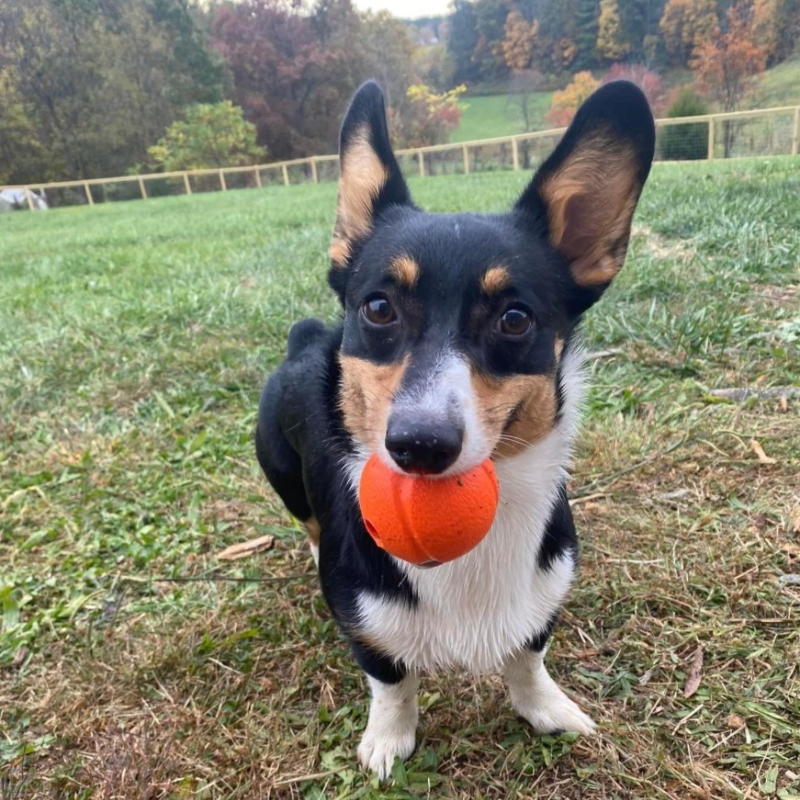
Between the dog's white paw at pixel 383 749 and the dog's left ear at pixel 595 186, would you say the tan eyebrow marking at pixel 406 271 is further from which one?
the dog's white paw at pixel 383 749

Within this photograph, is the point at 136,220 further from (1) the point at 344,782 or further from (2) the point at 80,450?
(1) the point at 344,782

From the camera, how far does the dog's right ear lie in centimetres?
175

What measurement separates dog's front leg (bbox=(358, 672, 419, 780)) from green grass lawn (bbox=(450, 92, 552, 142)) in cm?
1498

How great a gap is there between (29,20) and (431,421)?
4388 millimetres

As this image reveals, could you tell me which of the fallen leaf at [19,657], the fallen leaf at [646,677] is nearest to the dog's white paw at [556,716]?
the fallen leaf at [646,677]

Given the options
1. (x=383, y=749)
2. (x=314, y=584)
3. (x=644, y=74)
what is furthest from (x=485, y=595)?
(x=644, y=74)

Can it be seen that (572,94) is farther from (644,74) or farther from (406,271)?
(406,271)

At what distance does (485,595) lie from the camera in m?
1.66

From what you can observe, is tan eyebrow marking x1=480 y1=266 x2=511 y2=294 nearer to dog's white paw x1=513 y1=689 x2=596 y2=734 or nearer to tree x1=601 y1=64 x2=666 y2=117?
dog's white paw x1=513 y1=689 x2=596 y2=734

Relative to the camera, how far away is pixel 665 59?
9.79 metres

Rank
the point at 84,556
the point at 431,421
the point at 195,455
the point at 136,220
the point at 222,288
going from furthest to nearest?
the point at 136,220
the point at 222,288
the point at 195,455
the point at 84,556
the point at 431,421

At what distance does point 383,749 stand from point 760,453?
1.95 m

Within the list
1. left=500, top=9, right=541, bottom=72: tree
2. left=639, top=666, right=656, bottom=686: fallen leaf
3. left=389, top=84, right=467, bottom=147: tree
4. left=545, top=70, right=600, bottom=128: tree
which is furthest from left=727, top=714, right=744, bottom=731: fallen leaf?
left=389, top=84, right=467, bottom=147: tree

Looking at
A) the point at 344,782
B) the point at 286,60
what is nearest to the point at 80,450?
the point at 344,782
